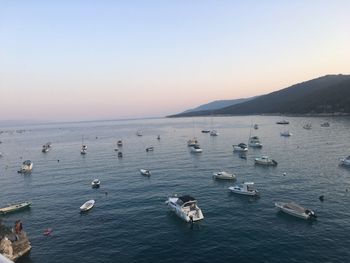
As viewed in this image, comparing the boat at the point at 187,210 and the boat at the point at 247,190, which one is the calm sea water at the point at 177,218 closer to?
the boat at the point at 187,210

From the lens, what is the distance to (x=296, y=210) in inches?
2146

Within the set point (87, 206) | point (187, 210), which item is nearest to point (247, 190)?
point (187, 210)

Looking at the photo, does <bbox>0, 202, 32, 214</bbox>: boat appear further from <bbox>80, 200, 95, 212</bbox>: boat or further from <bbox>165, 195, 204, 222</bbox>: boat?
<bbox>165, 195, 204, 222</bbox>: boat

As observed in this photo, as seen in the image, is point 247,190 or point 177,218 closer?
point 177,218

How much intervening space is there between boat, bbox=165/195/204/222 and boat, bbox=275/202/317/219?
1391 cm

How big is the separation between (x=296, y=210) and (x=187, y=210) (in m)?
17.7

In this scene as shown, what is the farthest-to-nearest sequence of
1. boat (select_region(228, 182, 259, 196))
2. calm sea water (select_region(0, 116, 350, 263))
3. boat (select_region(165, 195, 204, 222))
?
boat (select_region(228, 182, 259, 196)), boat (select_region(165, 195, 204, 222)), calm sea water (select_region(0, 116, 350, 263))

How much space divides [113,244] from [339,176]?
5935cm

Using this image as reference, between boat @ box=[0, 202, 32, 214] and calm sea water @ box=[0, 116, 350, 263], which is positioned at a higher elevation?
boat @ box=[0, 202, 32, 214]

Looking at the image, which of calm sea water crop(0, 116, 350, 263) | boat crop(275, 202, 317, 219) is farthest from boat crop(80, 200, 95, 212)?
boat crop(275, 202, 317, 219)

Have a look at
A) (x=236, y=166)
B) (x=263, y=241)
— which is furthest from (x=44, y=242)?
(x=236, y=166)

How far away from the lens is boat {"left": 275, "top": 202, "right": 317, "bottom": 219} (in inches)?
2098

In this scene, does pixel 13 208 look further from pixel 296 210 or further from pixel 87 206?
pixel 296 210

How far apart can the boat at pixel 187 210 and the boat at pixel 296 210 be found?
1391cm
